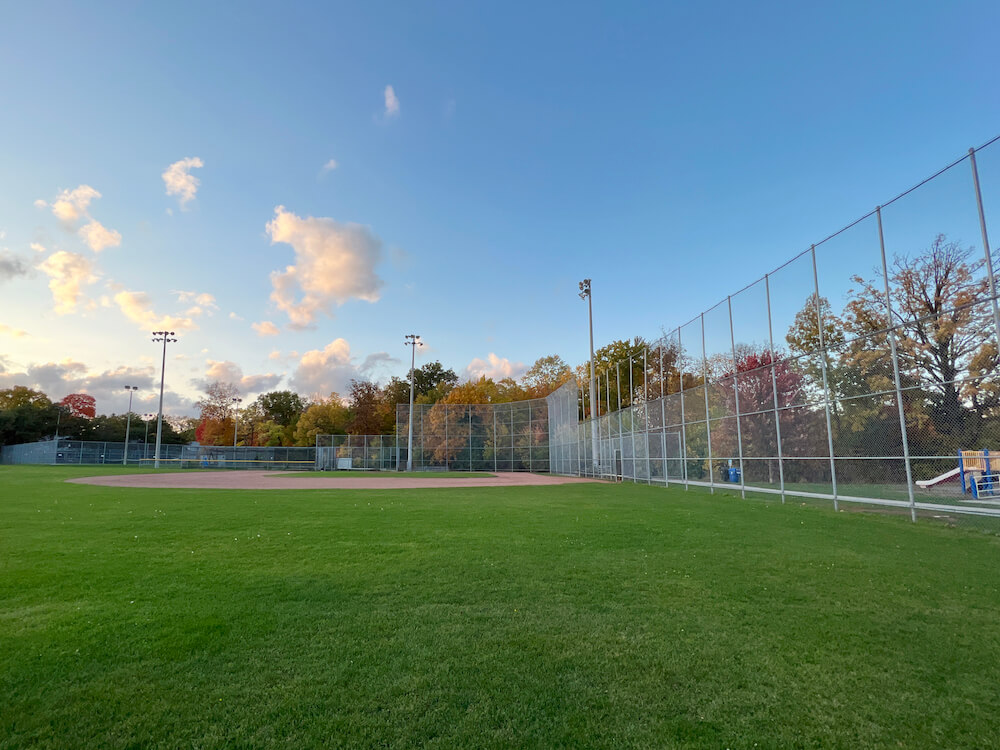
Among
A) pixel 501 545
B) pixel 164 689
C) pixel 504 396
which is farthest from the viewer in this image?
pixel 504 396

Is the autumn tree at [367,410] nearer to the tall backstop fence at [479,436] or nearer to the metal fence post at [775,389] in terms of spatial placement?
the tall backstop fence at [479,436]

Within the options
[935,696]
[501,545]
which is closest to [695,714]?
[935,696]

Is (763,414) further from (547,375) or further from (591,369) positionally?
(547,375)

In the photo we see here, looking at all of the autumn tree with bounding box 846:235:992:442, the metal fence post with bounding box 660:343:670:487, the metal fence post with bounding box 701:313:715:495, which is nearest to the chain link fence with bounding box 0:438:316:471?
the metal fence post with bounding box 660:343:670:487

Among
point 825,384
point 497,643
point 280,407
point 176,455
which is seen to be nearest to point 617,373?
point 825,384

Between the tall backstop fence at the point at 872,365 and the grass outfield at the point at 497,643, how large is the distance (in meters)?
3.67

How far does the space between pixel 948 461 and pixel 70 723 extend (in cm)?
1420

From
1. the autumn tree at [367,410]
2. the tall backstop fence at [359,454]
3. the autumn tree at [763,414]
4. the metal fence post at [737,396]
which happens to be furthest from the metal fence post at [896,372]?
the autumn tree at [367,410]

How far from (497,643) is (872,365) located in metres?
11.1

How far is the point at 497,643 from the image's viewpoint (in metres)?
3.52

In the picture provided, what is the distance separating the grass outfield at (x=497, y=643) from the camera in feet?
8.34

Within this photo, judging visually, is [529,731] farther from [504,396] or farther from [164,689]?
[504,396]

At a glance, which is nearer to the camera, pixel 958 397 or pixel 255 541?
pixel 255 541

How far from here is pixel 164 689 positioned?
2861 millimetres
